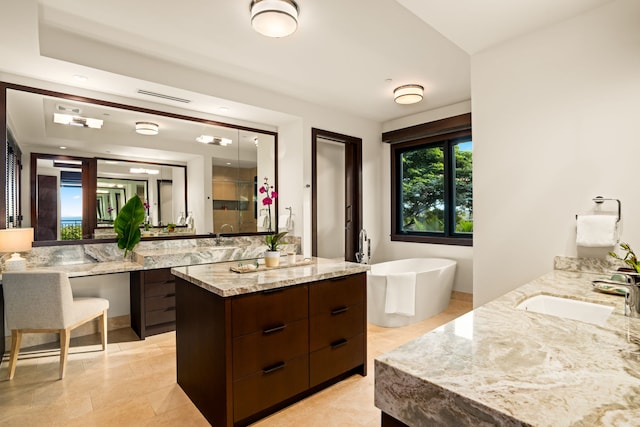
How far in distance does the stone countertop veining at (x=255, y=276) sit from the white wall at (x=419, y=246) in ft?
8.00

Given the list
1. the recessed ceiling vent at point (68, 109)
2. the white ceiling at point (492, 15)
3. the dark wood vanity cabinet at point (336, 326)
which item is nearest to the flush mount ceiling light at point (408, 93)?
the white ceiling at point (492, 15)

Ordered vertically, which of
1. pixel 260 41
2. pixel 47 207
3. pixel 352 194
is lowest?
pixel 47 207

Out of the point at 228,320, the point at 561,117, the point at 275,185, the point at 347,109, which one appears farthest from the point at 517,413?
the point at 347,109

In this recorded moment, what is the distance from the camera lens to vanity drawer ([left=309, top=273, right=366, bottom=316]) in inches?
84.5

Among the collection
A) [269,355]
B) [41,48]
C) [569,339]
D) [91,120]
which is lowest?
[269,355]

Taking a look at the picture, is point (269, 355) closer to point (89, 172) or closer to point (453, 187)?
point (89, 172)

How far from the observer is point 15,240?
2.64 metres

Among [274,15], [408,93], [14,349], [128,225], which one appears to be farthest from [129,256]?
[408,93]

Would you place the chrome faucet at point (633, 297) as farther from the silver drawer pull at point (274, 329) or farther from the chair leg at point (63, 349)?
the chair leg at point (63, 349)

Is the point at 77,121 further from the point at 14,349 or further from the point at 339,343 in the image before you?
the point at 339,343

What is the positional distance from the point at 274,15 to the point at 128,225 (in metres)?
2.48

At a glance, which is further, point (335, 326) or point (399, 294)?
point (399, 294)

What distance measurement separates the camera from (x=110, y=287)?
3494mm

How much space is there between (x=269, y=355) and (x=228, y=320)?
0.37m
